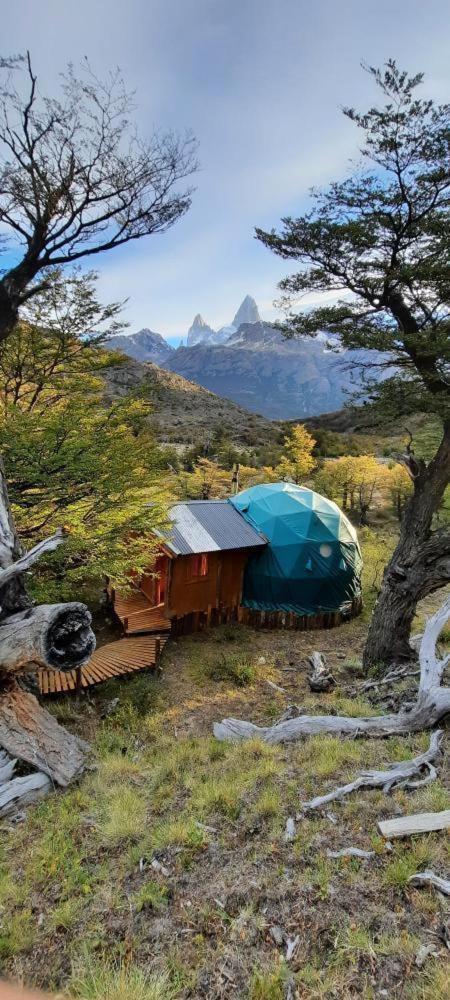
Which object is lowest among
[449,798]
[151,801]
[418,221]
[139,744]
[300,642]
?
[300,642]

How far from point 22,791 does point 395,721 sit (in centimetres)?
452

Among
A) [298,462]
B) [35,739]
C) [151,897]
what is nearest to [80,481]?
[35,739]

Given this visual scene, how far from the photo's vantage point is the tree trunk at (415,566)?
843cm

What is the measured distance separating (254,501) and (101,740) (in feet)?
A: 32.6

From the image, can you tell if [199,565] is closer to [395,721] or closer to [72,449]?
[72,449]

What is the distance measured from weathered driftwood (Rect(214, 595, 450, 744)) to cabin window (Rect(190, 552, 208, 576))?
674 cm

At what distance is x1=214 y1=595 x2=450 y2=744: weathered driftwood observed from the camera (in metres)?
5.15

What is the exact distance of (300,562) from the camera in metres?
13.6

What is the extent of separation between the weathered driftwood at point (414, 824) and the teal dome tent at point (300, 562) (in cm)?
1014

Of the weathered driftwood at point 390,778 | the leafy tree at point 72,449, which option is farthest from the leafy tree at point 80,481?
the weathered driftwood at point 390,778

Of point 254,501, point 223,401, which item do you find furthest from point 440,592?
point 223,401

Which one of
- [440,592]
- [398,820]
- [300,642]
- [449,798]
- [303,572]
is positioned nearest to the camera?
[398,820]

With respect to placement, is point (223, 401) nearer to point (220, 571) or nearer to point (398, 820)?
point (220, 571)

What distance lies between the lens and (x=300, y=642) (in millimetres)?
12586
